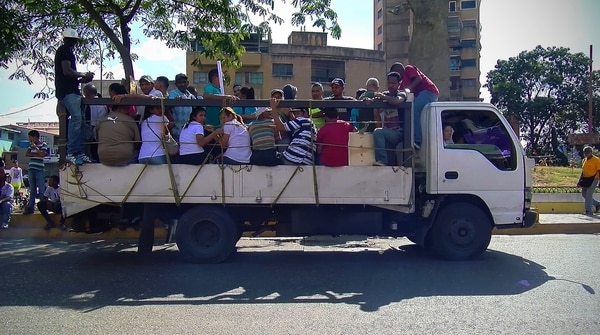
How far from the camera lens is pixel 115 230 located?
32.7 ft

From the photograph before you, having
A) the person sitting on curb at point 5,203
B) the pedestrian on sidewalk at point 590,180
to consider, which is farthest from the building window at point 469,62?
the person sitting on curb at point 5,203

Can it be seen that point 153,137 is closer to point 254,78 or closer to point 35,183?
point 35,183

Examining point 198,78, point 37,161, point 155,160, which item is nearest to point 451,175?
point 155,160

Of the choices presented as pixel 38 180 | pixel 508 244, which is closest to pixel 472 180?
pixel 508 244

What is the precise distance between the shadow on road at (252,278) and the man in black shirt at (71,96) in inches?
61.5

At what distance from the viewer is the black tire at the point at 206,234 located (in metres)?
7.37

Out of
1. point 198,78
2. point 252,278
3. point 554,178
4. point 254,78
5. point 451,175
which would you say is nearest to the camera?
point 252,278

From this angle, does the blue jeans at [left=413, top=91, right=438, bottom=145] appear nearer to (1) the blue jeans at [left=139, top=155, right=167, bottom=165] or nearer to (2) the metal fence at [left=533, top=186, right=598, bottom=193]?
(1) the blue jeans at [left=139, top=155, right=167, bottom=165]

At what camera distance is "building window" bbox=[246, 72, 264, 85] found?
136 feet

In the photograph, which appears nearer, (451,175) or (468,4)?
(451,175)

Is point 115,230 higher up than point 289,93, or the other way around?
point 289,93

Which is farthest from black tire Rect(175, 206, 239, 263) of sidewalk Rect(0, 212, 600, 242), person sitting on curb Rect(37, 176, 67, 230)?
person sitting on curb Rect(37, 176, 67, 230)

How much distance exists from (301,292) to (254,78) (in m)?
36.6

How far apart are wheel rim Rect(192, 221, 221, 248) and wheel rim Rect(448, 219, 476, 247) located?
10.8 ft
